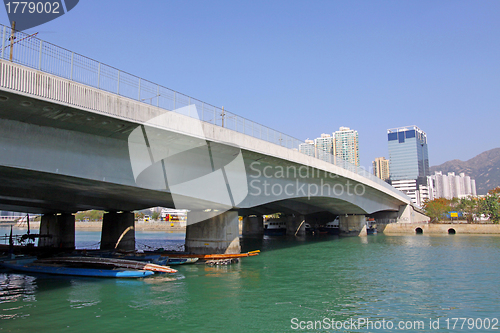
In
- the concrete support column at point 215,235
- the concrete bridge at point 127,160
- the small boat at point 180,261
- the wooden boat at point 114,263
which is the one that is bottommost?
the small boat at point 180,261

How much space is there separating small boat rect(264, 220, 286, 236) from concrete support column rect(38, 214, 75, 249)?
44.0 metres

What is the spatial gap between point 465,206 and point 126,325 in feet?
295

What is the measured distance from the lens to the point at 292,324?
12953 mm

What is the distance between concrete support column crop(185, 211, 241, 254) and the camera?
98.9 ft

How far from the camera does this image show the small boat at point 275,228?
252 ft

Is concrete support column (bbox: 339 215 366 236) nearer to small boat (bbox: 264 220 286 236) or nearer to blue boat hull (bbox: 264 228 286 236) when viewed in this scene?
blue boat hull (bbox: 264 228 286 236)

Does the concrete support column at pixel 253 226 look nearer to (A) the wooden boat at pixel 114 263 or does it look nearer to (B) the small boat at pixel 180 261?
(B) the small boat at pixel 180 261

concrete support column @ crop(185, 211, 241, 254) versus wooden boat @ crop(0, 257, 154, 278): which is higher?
→ concrete support column @ crop(185, 211, 241, 254)

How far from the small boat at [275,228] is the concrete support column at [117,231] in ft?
134

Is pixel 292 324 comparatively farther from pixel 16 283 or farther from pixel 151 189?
pixel 16 283

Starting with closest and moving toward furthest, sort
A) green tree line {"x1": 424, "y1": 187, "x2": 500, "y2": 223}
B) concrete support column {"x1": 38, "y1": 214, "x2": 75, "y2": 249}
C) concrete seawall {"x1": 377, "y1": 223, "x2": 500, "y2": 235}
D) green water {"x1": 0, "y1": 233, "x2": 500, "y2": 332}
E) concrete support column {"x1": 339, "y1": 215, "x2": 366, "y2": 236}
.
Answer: green water {"x1": 0, "y1": 233, "x2": 500, "y2": 332} < concrete support column {"x1": 38, "y1": 214, "x2": 75, "y2": 249} < concrete seawall {"x1": 377, "y1": 223, "x2": 500, "y2": 235} < concrete support column {"x1": 339, "y1": 215, "x2": 366, "y2": 236} < green tree line {"x1": 424, "y1": 187, "x2": 500, "y2": 223}

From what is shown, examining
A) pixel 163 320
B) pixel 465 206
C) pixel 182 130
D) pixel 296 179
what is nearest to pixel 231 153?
pixel 182 130

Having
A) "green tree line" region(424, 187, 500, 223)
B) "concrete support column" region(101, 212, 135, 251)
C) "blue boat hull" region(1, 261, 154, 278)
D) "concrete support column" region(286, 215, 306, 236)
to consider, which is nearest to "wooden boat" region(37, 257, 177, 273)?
"blue boat hull" region(1, 261, 154, 278)

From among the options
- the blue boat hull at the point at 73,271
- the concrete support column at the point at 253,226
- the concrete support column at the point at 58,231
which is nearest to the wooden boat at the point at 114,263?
the blue boat hull at the point at 73,271
